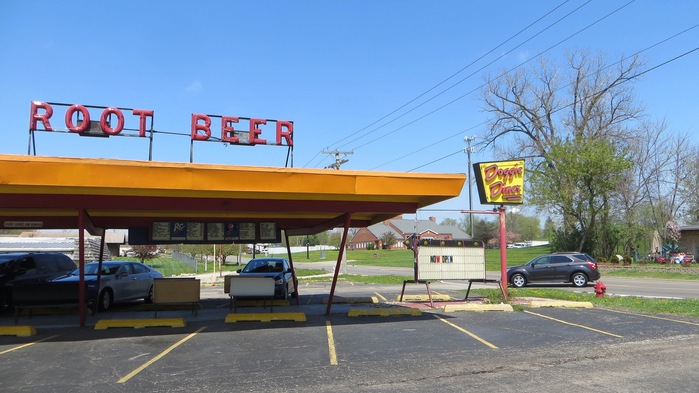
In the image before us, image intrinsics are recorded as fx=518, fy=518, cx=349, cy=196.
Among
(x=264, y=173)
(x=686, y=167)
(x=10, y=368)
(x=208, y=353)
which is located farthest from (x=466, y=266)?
(x=686, y=167)

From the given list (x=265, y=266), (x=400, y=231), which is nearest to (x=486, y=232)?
(x=400, y=231)

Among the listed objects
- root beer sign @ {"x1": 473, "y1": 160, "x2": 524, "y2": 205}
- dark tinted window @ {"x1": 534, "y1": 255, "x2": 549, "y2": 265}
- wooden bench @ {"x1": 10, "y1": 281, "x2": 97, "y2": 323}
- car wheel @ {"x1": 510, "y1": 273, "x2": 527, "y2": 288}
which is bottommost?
car wheel @ {"x1": 510, "y1": 273, "x2": 527, "y2": 288}

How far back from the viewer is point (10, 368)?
24.5 ft

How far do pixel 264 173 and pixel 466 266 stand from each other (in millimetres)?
7620

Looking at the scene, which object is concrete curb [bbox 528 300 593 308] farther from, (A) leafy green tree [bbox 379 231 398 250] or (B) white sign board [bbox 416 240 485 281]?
(A) leafy green tree [bbox 379 231 398 250]

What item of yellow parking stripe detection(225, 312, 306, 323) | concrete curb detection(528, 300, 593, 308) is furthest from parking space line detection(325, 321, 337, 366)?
concrete curb detection(528, 300, 593, 308)

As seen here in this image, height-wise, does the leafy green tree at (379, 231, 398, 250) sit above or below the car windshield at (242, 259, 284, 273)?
above

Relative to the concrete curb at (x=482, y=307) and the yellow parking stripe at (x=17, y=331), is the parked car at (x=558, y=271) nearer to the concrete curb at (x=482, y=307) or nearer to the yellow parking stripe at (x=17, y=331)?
the concrete curb at (x=482, y=307)

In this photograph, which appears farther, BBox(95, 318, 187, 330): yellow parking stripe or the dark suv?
the dark suv

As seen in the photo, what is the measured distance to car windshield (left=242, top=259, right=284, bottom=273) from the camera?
56.8 ft

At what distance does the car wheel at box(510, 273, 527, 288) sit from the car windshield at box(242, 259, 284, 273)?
12926 millimetres

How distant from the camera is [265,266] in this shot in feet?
57.5

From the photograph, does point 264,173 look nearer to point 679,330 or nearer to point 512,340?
point 512,340

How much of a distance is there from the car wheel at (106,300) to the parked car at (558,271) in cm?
1791
